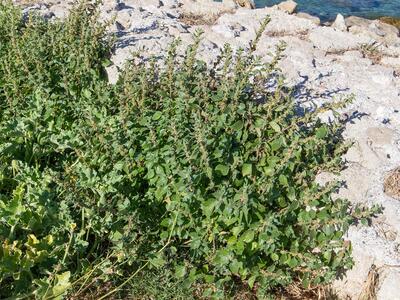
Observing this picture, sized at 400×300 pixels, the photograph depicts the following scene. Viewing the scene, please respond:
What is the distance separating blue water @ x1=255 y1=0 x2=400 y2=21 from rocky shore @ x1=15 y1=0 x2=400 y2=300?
4.50 metres

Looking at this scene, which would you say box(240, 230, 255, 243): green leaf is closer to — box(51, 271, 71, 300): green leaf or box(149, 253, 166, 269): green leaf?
box(149, 253, 166, 269): green leaf

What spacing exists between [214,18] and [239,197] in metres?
3.22

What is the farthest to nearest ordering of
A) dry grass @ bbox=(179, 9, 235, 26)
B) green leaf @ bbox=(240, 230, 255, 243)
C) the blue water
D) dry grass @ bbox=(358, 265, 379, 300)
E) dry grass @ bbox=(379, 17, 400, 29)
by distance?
the blue water
dry grass @ bbox=(379, 17, 400, 29)
dry grass @ bbox=(179, 9, 235, 26)
dry grass @ bbox=(358, 265, 379, 300)
green leaf @ bbox=(240, 230, 255, 243)

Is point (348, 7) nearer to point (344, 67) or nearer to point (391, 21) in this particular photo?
point (391, 21)

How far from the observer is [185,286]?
366 centimetres

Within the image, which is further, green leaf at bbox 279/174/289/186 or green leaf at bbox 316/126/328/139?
green leaf at bbox 316/126/328/139

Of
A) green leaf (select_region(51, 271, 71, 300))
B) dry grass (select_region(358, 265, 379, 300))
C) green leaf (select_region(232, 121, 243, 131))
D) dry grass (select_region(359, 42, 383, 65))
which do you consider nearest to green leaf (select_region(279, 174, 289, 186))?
green leaf (select_region(232, 121, 243, 131))

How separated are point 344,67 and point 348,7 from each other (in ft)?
25.7

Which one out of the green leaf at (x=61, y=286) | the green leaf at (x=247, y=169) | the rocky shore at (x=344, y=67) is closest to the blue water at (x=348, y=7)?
the rocky shore at (x=344, y=67)

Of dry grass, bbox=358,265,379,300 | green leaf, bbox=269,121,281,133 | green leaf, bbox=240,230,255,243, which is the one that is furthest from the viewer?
green leaf, bbox=269,121,281,133

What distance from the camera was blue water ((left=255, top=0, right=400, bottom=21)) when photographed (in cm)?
1184

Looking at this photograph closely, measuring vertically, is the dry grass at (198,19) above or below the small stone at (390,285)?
above

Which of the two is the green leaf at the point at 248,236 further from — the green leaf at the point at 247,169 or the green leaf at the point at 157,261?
the green leaf at the point at 157,261

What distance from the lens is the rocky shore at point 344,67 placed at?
12.2ft
